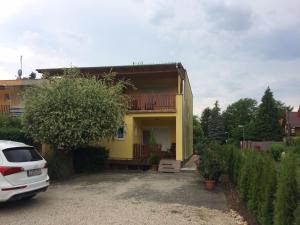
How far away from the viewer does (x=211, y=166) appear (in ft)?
44.1

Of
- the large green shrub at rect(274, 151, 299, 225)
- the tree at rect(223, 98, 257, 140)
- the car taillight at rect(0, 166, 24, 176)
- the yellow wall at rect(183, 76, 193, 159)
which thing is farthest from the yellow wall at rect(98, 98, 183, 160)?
the tree at rect(223, 98, 257, 140)

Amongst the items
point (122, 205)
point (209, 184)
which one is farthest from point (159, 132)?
point (122, 205)

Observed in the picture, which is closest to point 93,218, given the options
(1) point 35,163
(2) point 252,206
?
(1) point 35,163

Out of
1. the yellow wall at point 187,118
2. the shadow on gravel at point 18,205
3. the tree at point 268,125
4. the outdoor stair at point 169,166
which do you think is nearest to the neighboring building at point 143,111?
the outdoor stair at point 169,166

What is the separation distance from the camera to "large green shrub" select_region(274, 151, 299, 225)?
5.59 m

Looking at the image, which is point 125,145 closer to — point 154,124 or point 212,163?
point 154,124

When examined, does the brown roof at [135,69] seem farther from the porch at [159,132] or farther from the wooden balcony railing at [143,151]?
the wooden balcony railing at [143,151]

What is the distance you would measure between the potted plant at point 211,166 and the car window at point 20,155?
6208 mm

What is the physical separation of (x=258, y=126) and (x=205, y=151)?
46195 mm

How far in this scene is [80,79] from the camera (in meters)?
16.8

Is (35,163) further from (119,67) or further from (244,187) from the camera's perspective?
(119,67)

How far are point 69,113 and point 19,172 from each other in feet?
22.2

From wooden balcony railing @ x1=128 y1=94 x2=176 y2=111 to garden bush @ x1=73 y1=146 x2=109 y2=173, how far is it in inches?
134

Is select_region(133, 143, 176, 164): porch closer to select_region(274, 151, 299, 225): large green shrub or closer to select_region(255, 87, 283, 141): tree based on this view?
select_region(274, 151, 299, 225): large green shrub
